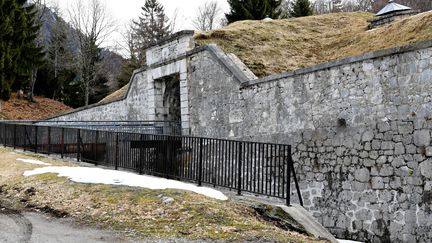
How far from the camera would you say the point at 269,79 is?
512 inches

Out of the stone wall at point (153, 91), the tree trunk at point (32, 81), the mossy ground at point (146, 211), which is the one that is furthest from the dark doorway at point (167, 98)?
the tree trunk at point (32, 81)

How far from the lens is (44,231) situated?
6496mm

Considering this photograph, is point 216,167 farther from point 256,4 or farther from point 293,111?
point 256,4

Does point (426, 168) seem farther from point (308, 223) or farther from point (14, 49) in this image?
point (14, 49)

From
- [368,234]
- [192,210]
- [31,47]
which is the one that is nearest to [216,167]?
[192,210]

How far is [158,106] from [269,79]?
812 centimetres

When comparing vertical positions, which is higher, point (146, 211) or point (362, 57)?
point (362, 57)

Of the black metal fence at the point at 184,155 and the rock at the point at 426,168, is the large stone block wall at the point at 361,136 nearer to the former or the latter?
the rock at the point at 426,168

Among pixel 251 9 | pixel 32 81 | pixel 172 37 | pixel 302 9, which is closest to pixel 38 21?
pixel 32 81

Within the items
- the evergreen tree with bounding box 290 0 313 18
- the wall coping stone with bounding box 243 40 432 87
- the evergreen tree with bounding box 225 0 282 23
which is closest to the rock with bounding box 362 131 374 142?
the wall coping stone with bounding box 243 40 432 87

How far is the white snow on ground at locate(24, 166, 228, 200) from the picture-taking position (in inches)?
349

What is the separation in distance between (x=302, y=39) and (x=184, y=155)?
509 inches

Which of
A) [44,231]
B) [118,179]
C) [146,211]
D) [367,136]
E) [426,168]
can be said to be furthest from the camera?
[367,136]

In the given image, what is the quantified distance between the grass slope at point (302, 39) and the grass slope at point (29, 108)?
17958 mm
